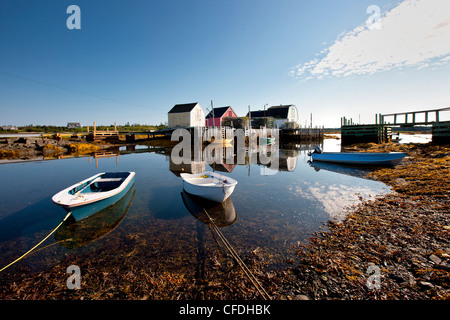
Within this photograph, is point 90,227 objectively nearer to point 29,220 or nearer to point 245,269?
point 29,220

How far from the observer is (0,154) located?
90.8ft

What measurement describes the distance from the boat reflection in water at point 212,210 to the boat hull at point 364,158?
15.4 metres

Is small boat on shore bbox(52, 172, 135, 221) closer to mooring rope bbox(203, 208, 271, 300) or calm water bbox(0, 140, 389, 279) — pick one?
calm water bbox(0, 140, 389, 279)

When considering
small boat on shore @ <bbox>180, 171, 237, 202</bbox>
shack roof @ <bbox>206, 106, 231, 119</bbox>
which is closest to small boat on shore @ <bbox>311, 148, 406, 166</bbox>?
small boat on shore @ <bbox>180, 171, 237, 202</bbox>

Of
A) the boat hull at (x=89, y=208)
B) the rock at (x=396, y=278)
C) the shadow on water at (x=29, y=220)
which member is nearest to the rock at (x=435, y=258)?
the rock at (x=396, y=278)

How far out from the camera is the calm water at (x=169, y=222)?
565 centimetres

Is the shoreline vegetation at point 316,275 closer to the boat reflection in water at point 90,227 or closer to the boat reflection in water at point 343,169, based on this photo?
the boat reflection in water at point 90,227

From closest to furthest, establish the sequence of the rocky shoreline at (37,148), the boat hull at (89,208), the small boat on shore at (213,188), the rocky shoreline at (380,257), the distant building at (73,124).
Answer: the rocky shoreline at (380,257), the boat hull at (89,208), the small boat on shore at (213,188), the rocky shoreline at (37,148), the distant building at (73,124)

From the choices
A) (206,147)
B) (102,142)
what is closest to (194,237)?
(206,147)

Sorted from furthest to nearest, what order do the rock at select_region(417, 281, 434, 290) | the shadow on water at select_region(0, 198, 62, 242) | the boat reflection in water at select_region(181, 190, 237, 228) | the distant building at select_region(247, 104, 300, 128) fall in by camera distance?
the distant building at select_region(247, 104, 300, 128), the boat reflection in water at select_region(181, 190, 237, 228), the shadow on water at select_region(0, 198, 62, 242), the rock at select_region(417, 281, 434, 290)

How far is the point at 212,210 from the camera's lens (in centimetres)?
888

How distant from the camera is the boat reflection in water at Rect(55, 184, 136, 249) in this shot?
6.43m

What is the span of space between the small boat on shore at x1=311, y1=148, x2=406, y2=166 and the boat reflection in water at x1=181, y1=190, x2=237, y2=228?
1539cm
